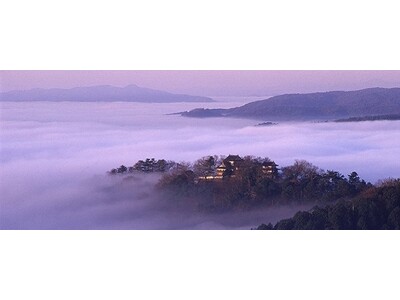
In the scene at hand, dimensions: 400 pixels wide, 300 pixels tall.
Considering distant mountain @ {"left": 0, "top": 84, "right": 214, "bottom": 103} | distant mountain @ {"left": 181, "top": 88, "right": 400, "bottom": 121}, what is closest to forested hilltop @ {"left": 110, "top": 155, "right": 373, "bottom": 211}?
distant mountain @ {"left": 181, "top": 88, "right": 400, "bottom": 121}

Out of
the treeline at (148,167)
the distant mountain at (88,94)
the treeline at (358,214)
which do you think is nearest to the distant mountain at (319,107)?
the distant mountain at (88,94)

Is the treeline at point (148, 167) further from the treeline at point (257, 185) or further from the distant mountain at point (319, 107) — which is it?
the distant mountain at point (319, 107)

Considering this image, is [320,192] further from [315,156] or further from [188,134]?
[188,134]

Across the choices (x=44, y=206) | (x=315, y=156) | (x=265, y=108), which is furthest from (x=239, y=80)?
(x=44, y=206)

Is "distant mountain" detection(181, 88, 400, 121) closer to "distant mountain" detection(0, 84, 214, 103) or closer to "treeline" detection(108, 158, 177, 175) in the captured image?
"distant mountain" detection(0, 84, 214, 103)

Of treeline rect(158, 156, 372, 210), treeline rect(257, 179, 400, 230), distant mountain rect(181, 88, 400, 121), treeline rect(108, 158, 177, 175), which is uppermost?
distant mountain rect(181, 88, 400, 121)
